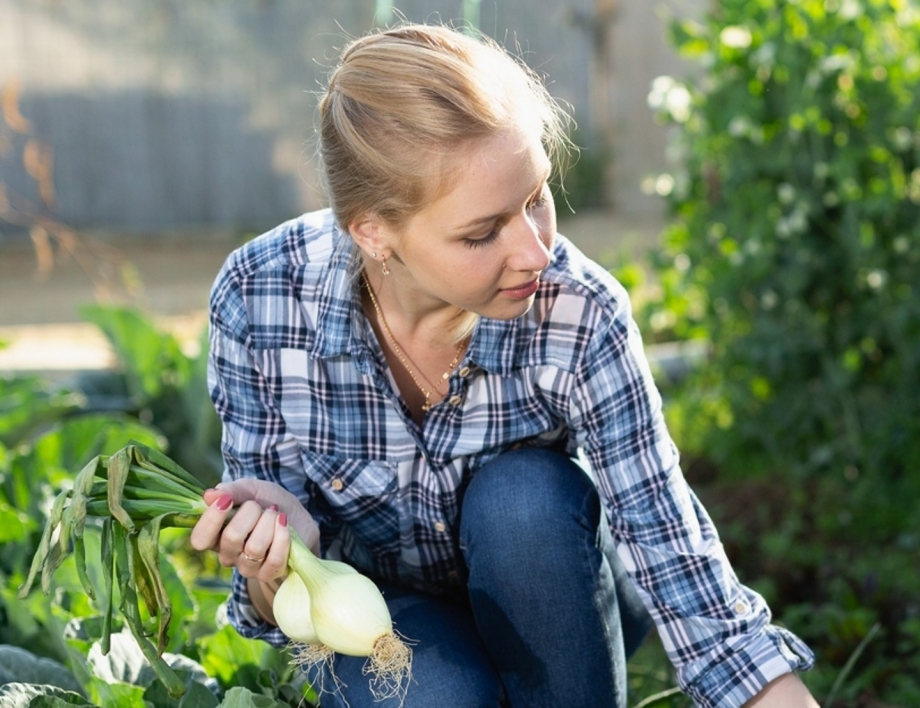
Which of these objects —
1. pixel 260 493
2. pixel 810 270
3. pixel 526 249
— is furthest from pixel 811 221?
pixel 260 493

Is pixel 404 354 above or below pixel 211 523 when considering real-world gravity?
above

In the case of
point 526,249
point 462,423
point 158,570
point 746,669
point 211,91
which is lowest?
point 746,669

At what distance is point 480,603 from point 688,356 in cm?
223

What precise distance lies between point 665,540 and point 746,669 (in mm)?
189

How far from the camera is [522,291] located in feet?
4.98

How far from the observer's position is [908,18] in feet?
9.15

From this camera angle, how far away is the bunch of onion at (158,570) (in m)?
1.43

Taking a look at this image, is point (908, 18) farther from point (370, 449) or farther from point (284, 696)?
point (284, 696)

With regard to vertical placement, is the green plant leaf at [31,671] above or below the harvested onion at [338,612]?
below

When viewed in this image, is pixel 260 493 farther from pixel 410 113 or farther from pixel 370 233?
pixel 410 113

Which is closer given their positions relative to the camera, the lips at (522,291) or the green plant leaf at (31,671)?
the lips at (522,291)

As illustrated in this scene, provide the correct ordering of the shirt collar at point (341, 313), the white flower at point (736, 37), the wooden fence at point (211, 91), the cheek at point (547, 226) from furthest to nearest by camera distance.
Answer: the wooden fence at point (211, 91) < the white flower at point (736, 37) < the shirt collar at point (341, 313) < the cheek at point (547, 226)

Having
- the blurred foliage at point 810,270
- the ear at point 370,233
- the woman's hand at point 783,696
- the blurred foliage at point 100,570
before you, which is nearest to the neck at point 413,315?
the ear at point 370,233

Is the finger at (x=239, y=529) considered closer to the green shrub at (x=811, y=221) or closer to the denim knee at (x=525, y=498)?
the denim knee at (x=525, y=498)
